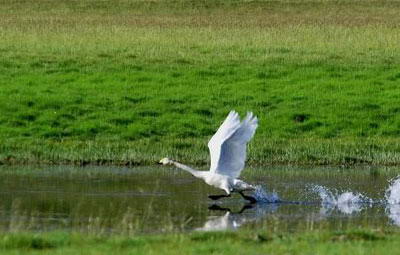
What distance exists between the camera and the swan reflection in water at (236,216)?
51.2 ft

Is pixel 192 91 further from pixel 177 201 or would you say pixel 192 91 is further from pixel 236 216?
pixel 236 216

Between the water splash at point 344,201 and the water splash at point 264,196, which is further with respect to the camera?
the water splash at point 264,196

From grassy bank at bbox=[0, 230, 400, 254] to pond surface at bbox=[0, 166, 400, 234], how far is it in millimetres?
1225

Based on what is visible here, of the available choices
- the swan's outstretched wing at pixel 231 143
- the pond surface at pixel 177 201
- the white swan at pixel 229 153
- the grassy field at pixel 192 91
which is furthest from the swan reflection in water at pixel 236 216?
the grassy field at pixel 192 91

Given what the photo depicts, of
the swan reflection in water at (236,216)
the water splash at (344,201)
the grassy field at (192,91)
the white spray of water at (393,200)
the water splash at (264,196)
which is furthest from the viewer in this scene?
the grassy field at (192,91)

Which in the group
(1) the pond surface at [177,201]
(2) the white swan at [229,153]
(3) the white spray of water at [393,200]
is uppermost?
(2) the white swan at [229,153]

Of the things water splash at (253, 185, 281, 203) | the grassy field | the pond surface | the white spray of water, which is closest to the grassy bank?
the pond surface

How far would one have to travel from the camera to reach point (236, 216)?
55.8 ft

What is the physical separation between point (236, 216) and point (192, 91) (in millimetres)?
13633

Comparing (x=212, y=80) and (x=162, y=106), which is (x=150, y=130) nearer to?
(x=162, y=106)

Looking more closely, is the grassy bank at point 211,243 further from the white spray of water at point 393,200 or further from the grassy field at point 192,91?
the grassy field at point 192,91

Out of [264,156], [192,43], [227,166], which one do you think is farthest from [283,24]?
[227,166]

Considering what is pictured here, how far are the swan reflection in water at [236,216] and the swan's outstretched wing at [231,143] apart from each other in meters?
0.57

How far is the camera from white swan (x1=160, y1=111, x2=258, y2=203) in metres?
17.9
